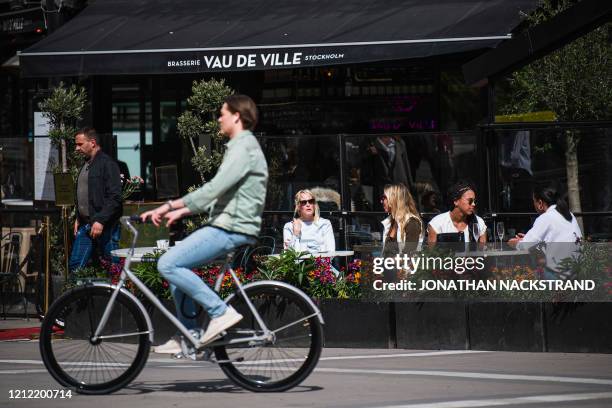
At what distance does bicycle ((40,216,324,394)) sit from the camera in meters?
7.23

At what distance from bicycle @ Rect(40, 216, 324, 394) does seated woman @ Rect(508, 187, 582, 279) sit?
332 centimetres

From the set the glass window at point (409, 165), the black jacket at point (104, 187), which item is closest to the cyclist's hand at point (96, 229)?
the black jacket at point (104, 187)

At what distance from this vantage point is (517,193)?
448 inches

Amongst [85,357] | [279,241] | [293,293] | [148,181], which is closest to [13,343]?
[279,241]

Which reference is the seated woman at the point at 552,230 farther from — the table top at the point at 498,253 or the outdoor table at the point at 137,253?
the outdoor table at the point at 137,253

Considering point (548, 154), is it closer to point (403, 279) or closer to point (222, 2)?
point (403, 279)

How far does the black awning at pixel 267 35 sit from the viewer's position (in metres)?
13.3

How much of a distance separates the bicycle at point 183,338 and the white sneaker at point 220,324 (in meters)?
0.05

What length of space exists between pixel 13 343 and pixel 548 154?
16.9 ft

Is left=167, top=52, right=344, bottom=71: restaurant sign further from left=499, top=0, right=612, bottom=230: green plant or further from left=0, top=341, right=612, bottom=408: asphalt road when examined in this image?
left=0, top=341, right=612, bottom=408: asphalt road

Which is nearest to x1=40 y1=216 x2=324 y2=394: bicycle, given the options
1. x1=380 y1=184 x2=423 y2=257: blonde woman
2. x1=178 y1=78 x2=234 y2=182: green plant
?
x1=380 y1=184 x2=423 y2=257: blonde woman

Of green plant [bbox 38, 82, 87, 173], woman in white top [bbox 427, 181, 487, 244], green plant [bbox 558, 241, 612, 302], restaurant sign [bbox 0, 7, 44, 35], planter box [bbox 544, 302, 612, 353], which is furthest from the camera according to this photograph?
restaurant sign [bbox 0, 7, 44, 35]

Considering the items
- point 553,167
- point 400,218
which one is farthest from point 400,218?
point 553,167

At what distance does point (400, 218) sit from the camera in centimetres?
1134
